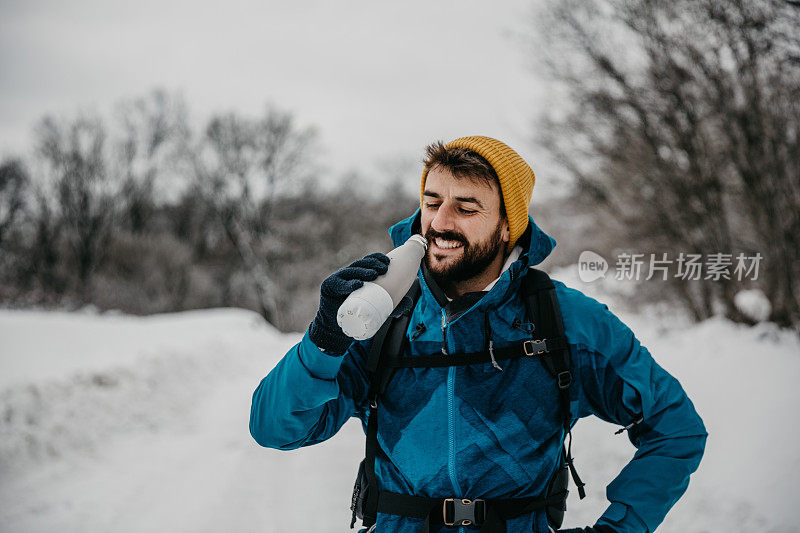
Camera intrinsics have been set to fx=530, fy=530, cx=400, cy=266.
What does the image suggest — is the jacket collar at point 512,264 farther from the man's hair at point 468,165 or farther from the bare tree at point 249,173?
the bare tree at point 249,173

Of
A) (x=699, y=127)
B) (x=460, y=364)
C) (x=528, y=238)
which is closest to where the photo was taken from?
(x=460, y=364)

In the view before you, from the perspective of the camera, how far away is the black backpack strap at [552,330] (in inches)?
70.8

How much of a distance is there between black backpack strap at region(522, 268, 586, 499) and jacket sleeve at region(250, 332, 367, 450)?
635 mm

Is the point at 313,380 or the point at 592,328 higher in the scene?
the point at 592,328

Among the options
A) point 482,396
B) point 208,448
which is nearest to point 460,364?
point 482,396

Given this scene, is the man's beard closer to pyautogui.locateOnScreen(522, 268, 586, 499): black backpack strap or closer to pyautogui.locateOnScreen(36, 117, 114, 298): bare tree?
pyautogui.locateOnScreen(522, 268, 586, 499): black backpack strap

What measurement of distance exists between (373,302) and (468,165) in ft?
2.57

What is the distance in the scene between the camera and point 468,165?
6.49 feet

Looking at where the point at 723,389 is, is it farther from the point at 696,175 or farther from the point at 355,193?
the point at 355,193

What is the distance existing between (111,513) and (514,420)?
3.75m

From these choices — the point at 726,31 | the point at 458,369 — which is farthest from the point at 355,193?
the point at 458,369

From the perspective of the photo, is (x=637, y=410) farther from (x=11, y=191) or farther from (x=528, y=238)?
(x=11, y=191)

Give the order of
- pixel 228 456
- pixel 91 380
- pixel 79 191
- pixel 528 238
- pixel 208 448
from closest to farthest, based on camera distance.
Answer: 1. pixel 528 238
2. pixel 228 456
3. pixel 208 448
4. pixel 91 380
5. pixel 79 191

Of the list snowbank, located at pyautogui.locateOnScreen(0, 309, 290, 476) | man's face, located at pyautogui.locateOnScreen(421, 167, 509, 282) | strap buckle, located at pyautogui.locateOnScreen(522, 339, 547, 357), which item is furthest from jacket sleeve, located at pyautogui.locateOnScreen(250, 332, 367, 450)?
snowbank, located at pyautogui.locateOnScreen(0, 309, 290, 476)
